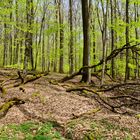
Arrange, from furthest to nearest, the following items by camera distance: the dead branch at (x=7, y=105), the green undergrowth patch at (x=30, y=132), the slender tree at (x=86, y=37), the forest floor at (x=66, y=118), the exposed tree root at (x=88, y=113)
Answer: the slender tree at (x=86, y=37), the exposed tree root at (x=88, y=113), the dead branch at (x=7, y=105), the forest floor at (x=66, y=118), the green undergrowth patch at (x=30, y=132)

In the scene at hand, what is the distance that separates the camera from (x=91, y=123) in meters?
7.85

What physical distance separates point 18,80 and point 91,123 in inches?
248

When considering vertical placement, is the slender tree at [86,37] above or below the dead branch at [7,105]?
Answer: above

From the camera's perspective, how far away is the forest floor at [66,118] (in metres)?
7.27

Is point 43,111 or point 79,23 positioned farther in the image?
point 79,23

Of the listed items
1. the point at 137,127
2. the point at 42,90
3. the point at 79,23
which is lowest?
the point at 137,127

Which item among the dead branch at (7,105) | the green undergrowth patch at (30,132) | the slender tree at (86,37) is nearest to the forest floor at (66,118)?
the green undergrowth patch at (30,132)

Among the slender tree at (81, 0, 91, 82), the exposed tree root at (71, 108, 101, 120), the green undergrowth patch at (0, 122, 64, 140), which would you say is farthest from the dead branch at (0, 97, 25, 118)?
the slender tree at (81, 0, 91, 82)

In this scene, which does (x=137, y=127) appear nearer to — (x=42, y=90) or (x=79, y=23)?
(x=42, y=90)

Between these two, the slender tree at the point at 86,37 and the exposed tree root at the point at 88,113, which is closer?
the exposed tree root at the point at 88,113

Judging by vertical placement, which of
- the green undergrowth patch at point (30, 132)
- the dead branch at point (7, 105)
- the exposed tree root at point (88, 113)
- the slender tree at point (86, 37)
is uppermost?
the slender tree at point (86, 37)

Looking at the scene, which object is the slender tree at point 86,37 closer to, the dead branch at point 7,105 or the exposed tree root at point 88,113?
the exposed tree root at point 88,113

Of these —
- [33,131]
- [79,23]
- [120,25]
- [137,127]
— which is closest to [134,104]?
[137,127]

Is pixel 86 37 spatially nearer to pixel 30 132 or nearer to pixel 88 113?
pixel 88 113
